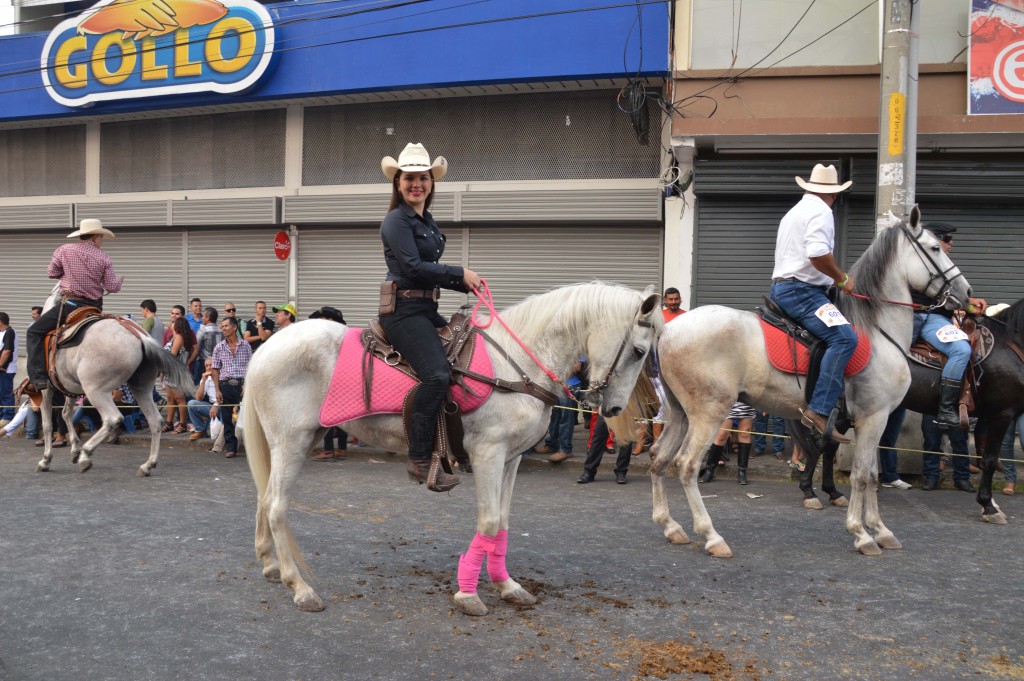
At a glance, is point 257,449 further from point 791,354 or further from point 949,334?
point 949,334

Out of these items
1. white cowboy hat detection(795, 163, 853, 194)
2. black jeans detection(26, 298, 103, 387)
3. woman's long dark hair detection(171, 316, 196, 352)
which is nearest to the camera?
white cowboy hat detection(795, 163, 853, 194)

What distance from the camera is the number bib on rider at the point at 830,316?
264 inches

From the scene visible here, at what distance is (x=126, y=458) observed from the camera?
11.4 meters

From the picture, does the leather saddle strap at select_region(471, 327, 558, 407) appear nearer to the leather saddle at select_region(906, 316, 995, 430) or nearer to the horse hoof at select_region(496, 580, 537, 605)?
the horse hoof at select_region(496, 580, 537, 605)

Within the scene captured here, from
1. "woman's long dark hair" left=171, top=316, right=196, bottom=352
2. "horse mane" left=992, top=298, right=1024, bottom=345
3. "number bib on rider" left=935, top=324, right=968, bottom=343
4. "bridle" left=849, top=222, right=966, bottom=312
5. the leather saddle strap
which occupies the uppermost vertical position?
"bridle" left=849, top=222, right=966, bottom=312

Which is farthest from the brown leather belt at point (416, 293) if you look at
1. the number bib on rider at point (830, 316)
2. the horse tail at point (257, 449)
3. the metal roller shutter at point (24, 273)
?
the metal roller shutter at point (24, 273)

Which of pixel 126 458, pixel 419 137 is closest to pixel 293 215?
pixel 419 137

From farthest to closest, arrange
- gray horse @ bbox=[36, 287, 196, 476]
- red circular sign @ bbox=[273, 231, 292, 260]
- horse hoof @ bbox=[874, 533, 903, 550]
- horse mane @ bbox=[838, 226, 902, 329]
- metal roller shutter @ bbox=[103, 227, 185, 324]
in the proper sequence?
metal roller shutter @ bbox=[103, 227, 185, 324] → red circular sign @ bbox=[273, 231, 292, 260] → gray horse @ bbox=[36, 287, 196, 476] → horse mane @ bbox=[838, 226, 902, 329] → horse hoof @ bbox=[874, 533, 903, 550]

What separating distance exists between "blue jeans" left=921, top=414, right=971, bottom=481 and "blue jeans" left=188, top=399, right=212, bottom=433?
9.49 meters

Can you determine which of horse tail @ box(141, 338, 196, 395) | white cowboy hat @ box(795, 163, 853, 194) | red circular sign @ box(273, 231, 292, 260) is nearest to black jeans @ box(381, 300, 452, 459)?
white cowboy hat @ box(795, 163, 853, 194)

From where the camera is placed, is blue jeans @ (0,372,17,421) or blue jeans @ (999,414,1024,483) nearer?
blue jeans @ (999,414,1024,483)

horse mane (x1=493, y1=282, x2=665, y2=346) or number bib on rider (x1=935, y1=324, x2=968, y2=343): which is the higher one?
horse mane (x1=493, y1=282, x2=665, y2=346)

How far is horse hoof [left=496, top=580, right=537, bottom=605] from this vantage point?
210 inches

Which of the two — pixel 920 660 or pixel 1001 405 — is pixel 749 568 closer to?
pixel 920 660
